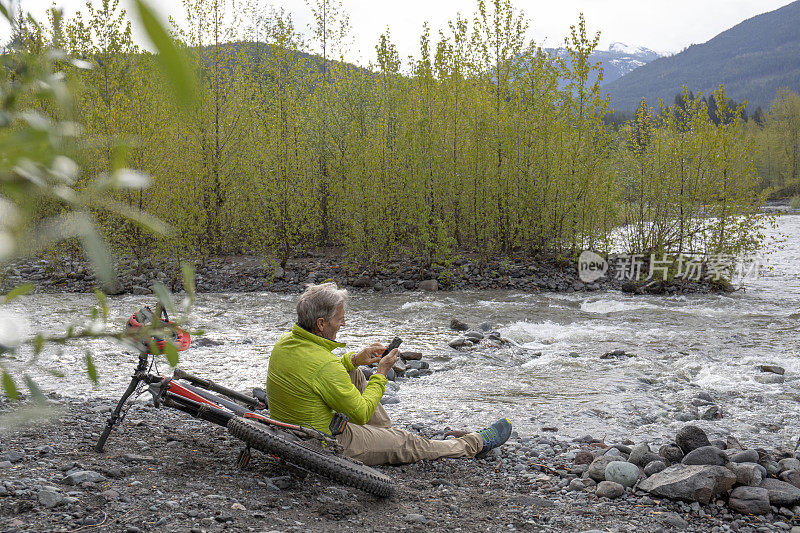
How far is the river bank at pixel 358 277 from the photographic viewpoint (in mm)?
15648

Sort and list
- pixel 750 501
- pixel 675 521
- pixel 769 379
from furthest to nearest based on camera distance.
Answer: pixel 769 379
pixel 750 501
pixel 675 521

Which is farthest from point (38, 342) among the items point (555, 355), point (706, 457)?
point (555, 355)

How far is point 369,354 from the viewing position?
16.2 ft

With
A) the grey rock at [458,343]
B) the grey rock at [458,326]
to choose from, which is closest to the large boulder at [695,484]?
the grey rock at [458,343]

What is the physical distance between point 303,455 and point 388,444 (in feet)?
3.79

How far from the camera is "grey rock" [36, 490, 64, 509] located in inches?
140

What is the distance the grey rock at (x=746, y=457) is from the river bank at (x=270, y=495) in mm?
645

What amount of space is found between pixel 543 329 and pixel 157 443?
25.4 feet

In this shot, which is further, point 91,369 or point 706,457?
point 706,457

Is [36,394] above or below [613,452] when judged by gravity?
above

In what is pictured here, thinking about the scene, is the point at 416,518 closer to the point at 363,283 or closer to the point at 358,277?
the point at 363,283

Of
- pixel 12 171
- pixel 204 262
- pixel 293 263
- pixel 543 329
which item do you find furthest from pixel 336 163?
pixel 12 171

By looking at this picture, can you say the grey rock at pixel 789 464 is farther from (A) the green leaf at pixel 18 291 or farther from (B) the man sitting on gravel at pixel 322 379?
(A) the green leaf at pixel 18 291

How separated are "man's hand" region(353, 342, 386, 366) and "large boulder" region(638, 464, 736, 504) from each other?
88.0 inches
